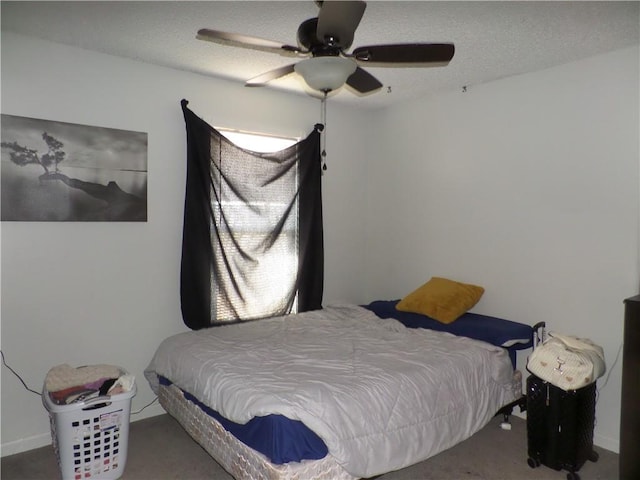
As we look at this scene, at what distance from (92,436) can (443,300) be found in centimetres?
246

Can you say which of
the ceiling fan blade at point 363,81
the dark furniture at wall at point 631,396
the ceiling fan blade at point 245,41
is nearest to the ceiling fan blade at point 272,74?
the ceiling fan blade at point 245,41

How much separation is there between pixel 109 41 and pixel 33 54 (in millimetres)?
464

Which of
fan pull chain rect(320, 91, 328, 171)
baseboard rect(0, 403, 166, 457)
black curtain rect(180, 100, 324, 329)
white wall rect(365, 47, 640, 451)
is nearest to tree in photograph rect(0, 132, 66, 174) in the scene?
black curtain rect(180, 100, 324, 329)

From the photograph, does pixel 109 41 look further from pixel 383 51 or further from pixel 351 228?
pixel 351 228

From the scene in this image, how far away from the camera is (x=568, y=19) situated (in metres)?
2.36

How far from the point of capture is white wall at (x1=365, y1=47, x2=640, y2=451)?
2.81 metres

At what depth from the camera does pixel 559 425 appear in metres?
2.48

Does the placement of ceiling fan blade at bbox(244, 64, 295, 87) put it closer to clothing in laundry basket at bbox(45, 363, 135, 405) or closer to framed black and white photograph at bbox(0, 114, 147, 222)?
framed black and white photograph at bbox(0, 114, 147, 222)

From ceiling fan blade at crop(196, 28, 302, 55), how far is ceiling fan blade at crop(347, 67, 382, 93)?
1.56 ft

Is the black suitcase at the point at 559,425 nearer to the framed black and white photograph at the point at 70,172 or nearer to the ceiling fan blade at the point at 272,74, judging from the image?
the ceiling fan blade at the point at 272,74

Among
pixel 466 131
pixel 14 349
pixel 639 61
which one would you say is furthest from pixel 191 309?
pixel 639 61

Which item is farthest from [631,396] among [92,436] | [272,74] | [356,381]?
[92,436]

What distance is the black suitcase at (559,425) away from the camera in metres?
2.46

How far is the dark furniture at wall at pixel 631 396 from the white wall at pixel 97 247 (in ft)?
9.46
